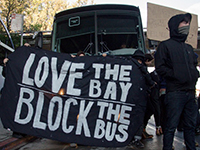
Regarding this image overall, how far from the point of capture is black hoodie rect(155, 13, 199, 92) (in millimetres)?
2947

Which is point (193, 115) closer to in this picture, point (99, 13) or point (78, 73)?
→ point (78, 73)

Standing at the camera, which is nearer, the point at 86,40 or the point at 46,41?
the point at 86,40

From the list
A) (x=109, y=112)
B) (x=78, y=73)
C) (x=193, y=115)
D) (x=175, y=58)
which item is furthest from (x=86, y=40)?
(x=193, y=115)

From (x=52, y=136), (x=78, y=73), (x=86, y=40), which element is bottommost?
(x=52, y=136)

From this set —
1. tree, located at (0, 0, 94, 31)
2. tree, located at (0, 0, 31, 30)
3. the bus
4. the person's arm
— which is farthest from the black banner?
tree, located at (0, 0, 94, 31)

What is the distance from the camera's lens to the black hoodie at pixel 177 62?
9.67 feet

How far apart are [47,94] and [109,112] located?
105cm

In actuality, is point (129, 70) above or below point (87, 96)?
above

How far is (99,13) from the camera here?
5414 millimetres

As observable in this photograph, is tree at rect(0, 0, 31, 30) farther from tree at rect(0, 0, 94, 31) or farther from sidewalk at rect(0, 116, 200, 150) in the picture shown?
sidewalk at rect(0, 116, 200, 150)

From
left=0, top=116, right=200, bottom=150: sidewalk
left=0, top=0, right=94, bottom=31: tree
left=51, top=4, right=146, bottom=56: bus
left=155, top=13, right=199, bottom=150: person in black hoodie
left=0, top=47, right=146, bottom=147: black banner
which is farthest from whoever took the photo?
left=0, top=0, right=94, bottom=31: tree

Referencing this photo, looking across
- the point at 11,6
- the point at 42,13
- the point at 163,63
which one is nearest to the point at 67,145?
the point at 163,63

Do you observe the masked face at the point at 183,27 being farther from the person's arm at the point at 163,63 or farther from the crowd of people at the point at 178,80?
the person's arm at the point at 163,63

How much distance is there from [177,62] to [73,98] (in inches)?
66.4
